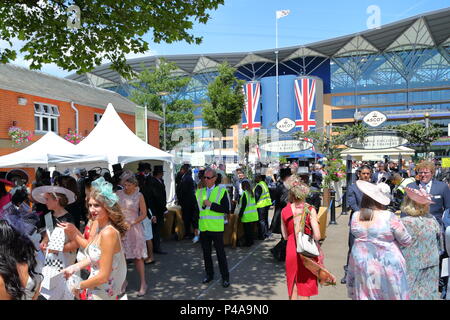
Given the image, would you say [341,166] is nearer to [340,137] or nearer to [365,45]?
[340,137]

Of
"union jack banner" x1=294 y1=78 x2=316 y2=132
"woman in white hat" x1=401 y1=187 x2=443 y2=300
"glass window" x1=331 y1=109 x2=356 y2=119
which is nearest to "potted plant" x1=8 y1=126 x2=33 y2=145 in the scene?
"woman in white hat" x1=401 y1=187 x2=443 y2=300

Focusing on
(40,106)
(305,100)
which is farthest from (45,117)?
(305,100)

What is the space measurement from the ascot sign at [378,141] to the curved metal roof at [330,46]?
3747cm

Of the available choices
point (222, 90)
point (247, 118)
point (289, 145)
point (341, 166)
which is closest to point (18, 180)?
point (289, 145)

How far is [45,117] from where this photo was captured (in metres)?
18.1

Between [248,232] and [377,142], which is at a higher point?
[377,142]

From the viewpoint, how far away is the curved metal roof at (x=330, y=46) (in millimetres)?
44562

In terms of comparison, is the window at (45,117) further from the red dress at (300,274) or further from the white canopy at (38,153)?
the red dress at (300,274)

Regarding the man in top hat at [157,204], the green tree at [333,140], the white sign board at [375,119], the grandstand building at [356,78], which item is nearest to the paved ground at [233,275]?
the man in top hat at [157,204]

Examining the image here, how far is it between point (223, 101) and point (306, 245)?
21.6 m

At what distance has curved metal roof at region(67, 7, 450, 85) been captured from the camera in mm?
44562

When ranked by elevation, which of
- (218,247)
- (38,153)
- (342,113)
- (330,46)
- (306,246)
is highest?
(330,46)

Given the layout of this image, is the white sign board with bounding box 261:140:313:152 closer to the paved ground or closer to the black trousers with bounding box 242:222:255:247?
the paved ground

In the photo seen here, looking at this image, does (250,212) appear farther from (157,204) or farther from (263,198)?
(157,204)
